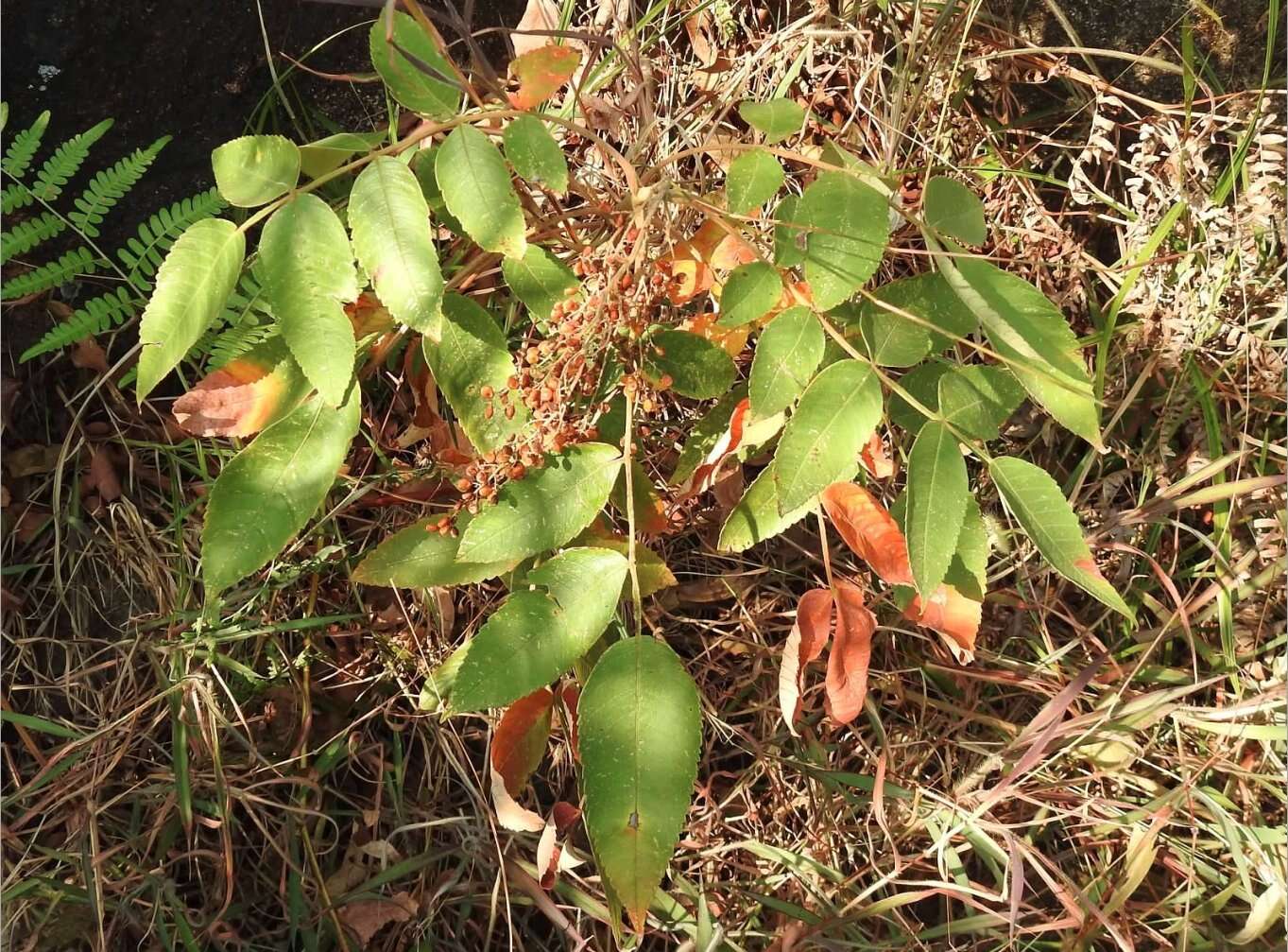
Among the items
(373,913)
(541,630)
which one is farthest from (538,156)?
(373,913)

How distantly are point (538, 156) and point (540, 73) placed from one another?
10 centimetres

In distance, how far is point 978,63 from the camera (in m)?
1.62

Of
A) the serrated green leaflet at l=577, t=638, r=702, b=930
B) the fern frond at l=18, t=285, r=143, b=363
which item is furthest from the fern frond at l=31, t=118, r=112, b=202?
the serrated green leaflet at l=577, t=638, r=702, b=930

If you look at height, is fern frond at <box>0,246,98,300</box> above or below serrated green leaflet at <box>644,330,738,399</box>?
above

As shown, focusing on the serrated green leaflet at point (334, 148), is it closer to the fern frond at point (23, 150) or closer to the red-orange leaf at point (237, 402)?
the red-orange leaf at point (237, 402)

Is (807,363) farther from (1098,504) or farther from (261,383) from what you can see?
(1098,504)

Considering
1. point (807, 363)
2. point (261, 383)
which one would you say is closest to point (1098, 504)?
point (807, 363)

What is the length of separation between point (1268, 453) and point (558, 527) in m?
1.17

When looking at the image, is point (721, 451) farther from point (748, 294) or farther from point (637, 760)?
point (637, 760)

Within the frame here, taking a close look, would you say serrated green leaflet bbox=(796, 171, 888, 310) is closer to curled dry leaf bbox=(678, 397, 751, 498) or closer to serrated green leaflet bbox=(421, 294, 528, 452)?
curled dry leaf bbox=(678, 397, 751, 498)

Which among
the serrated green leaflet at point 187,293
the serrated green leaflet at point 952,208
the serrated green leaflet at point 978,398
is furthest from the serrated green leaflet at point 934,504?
the serrated green leaflet at point 187,293

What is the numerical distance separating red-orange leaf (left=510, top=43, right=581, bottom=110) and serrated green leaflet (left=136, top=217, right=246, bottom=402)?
32cm

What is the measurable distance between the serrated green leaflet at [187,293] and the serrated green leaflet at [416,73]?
22cm

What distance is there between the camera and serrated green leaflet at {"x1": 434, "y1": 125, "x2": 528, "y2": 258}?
1066mm
